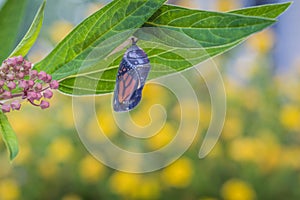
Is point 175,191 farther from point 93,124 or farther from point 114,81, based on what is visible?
point 114,81

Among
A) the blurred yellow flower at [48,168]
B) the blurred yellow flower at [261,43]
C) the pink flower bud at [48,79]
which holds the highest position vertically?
the blurred yellow flower at [261,43]

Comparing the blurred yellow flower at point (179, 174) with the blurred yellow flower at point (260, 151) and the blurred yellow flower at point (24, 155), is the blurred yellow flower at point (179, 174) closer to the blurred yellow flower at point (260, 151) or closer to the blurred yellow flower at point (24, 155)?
the blurred yellow flower at point (260, 151)

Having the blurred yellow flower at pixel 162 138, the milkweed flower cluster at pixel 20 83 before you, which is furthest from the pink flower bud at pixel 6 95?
the blurred yellow flower at pixel 162 138

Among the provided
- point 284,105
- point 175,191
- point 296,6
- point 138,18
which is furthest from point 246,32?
point 296,6

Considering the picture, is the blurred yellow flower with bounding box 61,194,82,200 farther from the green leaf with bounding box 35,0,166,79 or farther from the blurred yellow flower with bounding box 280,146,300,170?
the green leaf with bounding box 35,0,166,79

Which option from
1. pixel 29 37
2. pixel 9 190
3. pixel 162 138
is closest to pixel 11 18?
pixel 29 37
